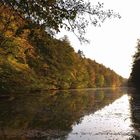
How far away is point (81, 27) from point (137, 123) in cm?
1113

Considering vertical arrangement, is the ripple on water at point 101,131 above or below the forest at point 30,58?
below

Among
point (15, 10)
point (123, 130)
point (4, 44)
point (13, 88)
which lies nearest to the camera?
point (15, 10)

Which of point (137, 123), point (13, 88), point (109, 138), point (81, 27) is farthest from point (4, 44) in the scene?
point (81, 27)

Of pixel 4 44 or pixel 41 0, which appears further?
pixel 4 44

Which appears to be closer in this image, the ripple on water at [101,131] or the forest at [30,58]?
the forest at [30,58]

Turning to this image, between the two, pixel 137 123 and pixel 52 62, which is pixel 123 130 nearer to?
pixel 137 123

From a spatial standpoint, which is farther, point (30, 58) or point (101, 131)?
point (30, 58)

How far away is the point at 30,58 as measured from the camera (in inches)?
3066

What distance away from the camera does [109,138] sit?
16.4 m

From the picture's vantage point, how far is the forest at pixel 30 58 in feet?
39.2

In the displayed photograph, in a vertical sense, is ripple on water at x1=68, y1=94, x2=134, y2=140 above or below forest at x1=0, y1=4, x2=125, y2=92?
below

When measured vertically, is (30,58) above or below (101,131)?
above

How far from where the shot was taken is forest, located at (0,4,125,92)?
11.9 m

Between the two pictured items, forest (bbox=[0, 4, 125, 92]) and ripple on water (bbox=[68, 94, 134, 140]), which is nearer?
forest (bbox=[0, 4, 125, 92])
